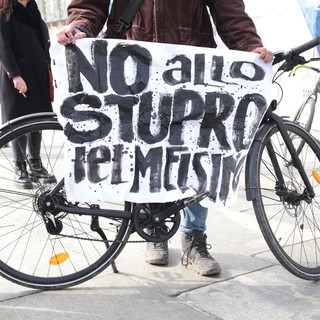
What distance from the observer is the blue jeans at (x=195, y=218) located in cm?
339

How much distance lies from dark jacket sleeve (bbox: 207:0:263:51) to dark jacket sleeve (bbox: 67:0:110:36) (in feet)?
1.96

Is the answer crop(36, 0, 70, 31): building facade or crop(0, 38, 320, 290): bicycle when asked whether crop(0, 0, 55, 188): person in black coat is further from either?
crop(36, 0, 70, 31): building facade

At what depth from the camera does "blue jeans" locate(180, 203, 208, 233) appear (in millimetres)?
3391

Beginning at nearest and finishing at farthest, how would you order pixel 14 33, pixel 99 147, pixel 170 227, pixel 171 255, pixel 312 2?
pixel 99 147 → pixel 170 227 → pixel 171 255 → pixel 14 33 → pixel 312 2

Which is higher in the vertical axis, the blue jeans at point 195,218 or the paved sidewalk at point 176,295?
the blue jeans at point 195,218

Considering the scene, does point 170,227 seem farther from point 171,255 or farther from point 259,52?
point 259,52

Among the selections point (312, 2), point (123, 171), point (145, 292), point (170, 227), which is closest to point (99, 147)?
point (123, 171)

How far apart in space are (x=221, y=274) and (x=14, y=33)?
2919 millimetres

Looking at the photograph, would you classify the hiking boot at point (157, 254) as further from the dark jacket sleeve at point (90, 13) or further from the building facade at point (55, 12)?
the building facade at point (55, 12)

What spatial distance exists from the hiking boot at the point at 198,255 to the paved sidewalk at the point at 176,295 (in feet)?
0.15

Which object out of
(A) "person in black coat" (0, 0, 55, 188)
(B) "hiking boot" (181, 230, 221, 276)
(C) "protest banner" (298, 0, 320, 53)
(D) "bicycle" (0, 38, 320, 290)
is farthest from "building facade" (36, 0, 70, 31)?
(B) "hiking boot" (181, 230, 221, 276)

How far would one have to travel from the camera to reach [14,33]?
16.5 ft

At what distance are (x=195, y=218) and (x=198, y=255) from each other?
0.71 feet

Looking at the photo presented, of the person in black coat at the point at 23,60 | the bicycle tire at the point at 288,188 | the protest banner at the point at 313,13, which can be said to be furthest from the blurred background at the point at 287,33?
the bicycle tire at the point at 288,188
